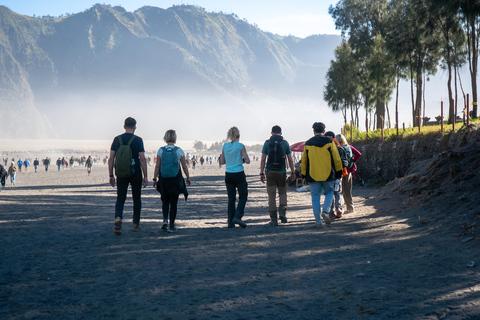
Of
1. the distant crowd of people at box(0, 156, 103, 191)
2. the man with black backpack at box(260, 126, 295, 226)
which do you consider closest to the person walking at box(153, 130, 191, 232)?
the man with black backpack at box(260, 126, 295, 226)

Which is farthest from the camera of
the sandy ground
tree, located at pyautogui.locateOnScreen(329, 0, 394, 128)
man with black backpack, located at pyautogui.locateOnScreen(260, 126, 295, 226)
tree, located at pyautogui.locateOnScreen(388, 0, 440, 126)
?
tree, located at pyautogui.locateOnScreen(329, 0, 394, 128)

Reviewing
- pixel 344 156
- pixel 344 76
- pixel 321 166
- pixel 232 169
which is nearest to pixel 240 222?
pixel 232 169

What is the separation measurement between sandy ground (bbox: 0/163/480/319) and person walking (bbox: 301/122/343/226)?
1.73 feet

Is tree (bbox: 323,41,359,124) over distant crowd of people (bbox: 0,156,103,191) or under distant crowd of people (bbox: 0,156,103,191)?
over

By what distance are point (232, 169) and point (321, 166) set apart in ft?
5.27

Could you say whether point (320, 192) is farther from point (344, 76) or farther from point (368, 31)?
point (344, 76)

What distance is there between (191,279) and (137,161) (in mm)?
3094

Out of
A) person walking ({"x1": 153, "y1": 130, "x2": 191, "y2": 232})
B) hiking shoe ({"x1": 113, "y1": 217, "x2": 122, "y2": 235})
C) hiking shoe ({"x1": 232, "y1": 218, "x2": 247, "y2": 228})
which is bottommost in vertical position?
hiking shoe ({"x1": 232, "y1": 218, "x2": 247, "y2": 228})

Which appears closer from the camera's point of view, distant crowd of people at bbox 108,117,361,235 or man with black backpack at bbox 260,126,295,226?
distant crowd of people at bbox 108,117,361,235

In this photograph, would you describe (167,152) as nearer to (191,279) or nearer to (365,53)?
(191,279)

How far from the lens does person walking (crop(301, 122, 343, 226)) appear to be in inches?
308

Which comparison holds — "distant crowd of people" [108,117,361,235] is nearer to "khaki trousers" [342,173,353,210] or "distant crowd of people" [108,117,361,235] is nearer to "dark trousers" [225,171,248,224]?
"dark trousers" [225,171,248,224]

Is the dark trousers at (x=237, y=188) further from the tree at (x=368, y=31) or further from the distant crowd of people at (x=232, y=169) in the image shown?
the tree at (x=368, y=31)

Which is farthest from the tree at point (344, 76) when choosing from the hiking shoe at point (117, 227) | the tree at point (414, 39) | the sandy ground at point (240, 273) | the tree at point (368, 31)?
the hiking shoe at point (117, 227)
